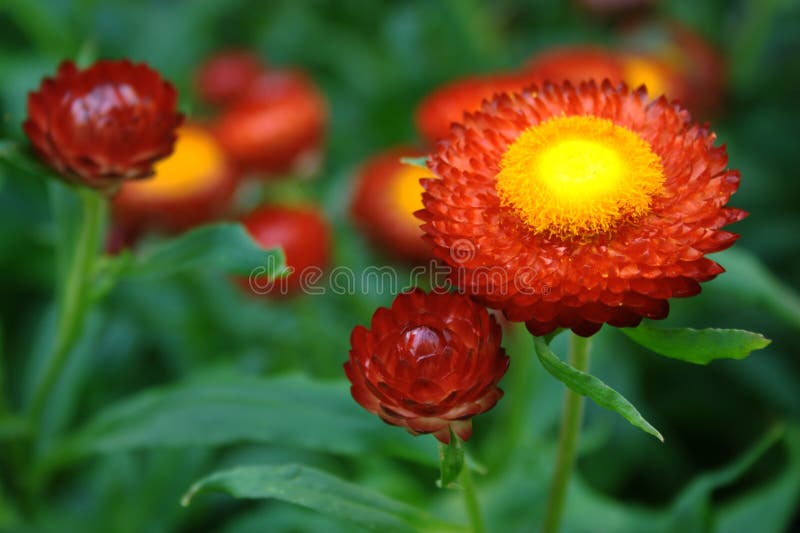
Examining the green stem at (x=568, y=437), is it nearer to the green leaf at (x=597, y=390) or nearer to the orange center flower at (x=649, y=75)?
the green leaf at (x=597, y=390)

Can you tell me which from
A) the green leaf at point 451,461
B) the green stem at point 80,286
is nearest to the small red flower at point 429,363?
the green leaf at point 451,461

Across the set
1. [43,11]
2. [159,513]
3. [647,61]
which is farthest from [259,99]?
[159,513]

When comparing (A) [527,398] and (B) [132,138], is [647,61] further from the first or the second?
(B) [132,138]

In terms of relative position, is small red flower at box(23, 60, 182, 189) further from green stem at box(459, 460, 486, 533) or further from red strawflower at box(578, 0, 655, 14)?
red strawflower at box(578, 0, 655, 14)

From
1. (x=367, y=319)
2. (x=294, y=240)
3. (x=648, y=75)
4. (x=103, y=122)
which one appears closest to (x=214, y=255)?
(x=103, y=122)

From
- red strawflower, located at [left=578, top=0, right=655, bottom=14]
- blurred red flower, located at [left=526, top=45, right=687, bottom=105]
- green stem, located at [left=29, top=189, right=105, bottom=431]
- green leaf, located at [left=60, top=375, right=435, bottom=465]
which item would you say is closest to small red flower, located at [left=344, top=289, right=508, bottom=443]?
green leaf, located at [left=60, top=375, right=435, bottom=465]

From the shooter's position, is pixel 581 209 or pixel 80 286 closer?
pixel 581 209

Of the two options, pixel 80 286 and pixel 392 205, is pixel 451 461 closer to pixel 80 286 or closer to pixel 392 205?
pixel 80 286
